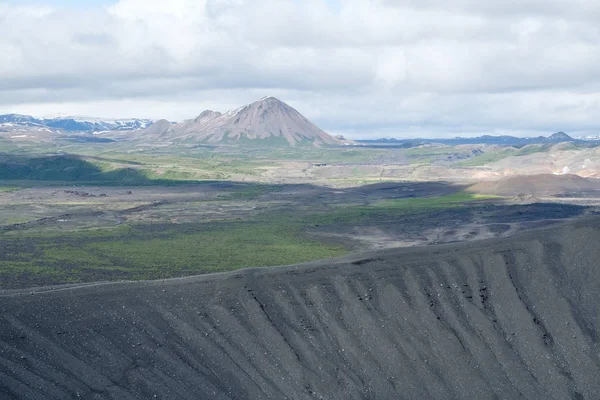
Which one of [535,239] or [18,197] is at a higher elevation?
[535,239]

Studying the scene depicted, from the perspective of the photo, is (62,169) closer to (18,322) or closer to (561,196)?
(561,196)

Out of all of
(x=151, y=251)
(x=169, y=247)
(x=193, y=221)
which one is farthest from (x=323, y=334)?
→ (x=193, y=221)

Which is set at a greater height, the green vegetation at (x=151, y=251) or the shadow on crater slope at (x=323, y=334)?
the shadow on crater slope at (x=323, y=334)

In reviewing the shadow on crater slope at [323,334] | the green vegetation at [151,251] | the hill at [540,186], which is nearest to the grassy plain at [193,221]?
the green vegetation at [151,251]

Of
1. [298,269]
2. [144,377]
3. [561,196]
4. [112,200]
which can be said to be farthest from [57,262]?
[561,196]

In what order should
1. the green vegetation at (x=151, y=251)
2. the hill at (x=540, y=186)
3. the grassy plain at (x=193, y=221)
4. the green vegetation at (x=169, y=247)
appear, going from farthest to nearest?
the hill at (x=540, y=186) → the grassy plain at (x=193, y=221) → the green vegetation at (x=169, y=247) → the green vegetation at (x=151, y=251)

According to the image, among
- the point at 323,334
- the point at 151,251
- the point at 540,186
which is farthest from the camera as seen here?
the point at 540,186

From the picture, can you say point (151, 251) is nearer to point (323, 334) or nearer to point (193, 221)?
point (193, 221)

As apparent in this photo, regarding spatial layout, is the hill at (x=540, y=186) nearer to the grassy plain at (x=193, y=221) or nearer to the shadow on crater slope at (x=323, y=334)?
the grassy plain at (x=193, y=221)
